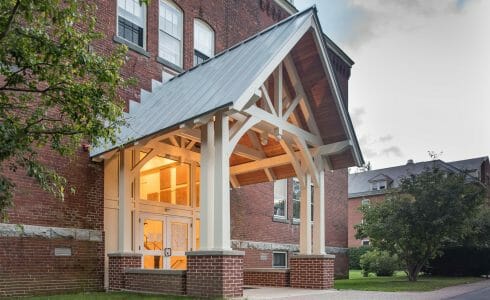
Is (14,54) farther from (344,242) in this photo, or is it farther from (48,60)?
(344,242)

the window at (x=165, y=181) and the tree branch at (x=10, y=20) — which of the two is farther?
the window at (x=165, y=181)

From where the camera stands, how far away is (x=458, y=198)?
19.0 m

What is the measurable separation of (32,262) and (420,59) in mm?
20732

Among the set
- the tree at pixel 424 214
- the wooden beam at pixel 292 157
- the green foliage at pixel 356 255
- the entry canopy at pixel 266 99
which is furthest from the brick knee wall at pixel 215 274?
the green foliage at pixel 356 255

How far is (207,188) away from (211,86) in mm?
2544

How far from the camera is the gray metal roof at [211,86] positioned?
11.4 meters

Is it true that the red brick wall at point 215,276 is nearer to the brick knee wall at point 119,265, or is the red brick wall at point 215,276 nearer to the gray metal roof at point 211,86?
the brick knee wall at point 119,265

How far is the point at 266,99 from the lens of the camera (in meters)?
13.0

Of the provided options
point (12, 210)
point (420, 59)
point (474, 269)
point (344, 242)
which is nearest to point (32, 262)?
point (12, 210)

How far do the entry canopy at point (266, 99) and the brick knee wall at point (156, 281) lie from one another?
3.18 meters

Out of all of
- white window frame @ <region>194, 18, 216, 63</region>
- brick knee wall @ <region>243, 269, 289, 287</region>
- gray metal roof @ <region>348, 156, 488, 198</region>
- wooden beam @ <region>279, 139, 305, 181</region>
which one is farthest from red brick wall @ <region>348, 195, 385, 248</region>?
wooden beam @ <region>279, 139, 305, 181</region>

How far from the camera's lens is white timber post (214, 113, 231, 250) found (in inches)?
432

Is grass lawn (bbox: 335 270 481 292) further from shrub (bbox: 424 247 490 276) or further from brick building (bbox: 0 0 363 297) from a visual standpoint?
shrub (bbox: 424 247 490 276)

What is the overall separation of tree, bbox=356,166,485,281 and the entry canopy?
5.37 meters
